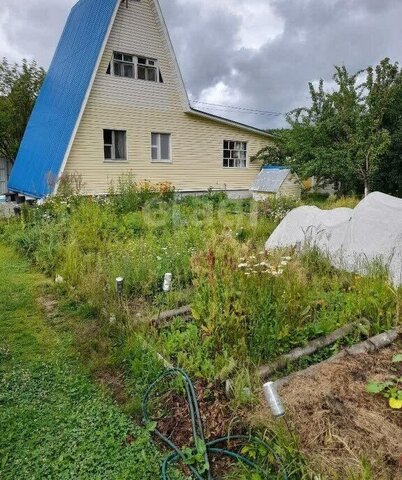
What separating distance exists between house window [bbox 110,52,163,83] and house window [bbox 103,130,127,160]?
6.65 ft

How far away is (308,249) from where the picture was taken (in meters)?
5.38

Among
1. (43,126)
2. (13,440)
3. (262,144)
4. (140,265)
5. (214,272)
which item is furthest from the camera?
(262,144)

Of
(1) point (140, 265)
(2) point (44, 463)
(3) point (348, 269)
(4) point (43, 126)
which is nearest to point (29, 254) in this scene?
(1) point (140, 265)

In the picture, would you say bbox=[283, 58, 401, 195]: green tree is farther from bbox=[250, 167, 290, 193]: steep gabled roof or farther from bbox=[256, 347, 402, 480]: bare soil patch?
bbox=[256, 347, 402, 480]: bare soil patch

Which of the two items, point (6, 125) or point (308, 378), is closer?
point (308, 378)

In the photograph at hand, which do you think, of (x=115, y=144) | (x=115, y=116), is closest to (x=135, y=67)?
(x=115, y=116)

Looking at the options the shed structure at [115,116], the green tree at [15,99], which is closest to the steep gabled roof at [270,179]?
the shed structure at [115,116]

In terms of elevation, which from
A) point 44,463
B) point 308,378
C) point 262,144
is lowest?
point 44,463

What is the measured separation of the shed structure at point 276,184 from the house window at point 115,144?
18.8 ft

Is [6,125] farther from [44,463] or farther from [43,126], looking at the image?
[44,463]

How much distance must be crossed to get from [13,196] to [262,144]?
1120 cm

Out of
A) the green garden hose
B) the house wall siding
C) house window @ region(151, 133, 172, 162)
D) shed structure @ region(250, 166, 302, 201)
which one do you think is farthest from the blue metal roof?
the green garden hose

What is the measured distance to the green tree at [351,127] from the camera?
11562 mm

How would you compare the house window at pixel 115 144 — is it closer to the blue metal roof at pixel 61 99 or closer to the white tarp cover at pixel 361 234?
the blue metal roof at pixel 61 99
